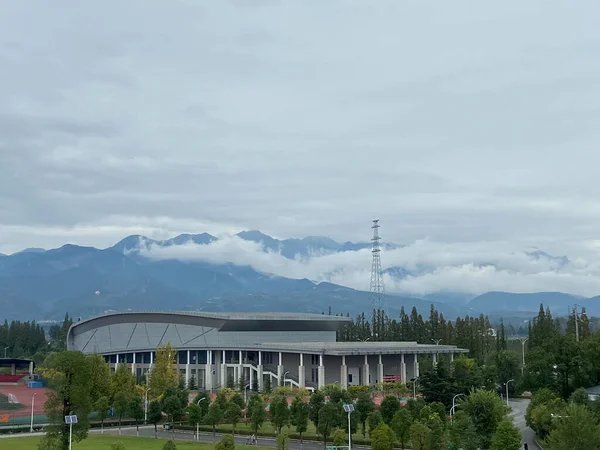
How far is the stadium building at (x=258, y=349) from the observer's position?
292 ft

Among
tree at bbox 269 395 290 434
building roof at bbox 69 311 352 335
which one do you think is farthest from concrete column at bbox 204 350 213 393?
tree at bbox 269 395 290 434

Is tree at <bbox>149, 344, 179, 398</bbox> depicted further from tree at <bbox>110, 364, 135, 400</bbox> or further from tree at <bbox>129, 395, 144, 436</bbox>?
tree at <bbox>129, 395, 144, 436</bbox>

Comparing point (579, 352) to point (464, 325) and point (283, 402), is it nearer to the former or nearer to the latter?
point (283, 402)

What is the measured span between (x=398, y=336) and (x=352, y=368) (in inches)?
929

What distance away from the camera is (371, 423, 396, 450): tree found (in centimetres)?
4047

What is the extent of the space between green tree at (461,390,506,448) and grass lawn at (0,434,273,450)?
14.7 meters

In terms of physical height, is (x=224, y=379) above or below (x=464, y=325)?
below

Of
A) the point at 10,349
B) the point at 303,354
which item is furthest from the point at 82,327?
the point at 303,354

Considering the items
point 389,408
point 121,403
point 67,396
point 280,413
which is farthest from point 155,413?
point 389,408

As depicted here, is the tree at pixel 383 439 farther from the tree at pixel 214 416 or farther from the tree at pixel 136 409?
the tree at pixel 136 409

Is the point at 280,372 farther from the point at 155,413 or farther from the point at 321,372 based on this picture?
the point at 155,413

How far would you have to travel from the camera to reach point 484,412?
1608 inches

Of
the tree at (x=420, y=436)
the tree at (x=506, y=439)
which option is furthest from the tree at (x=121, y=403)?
the tree at (x=506, y=439)

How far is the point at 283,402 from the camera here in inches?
1987
